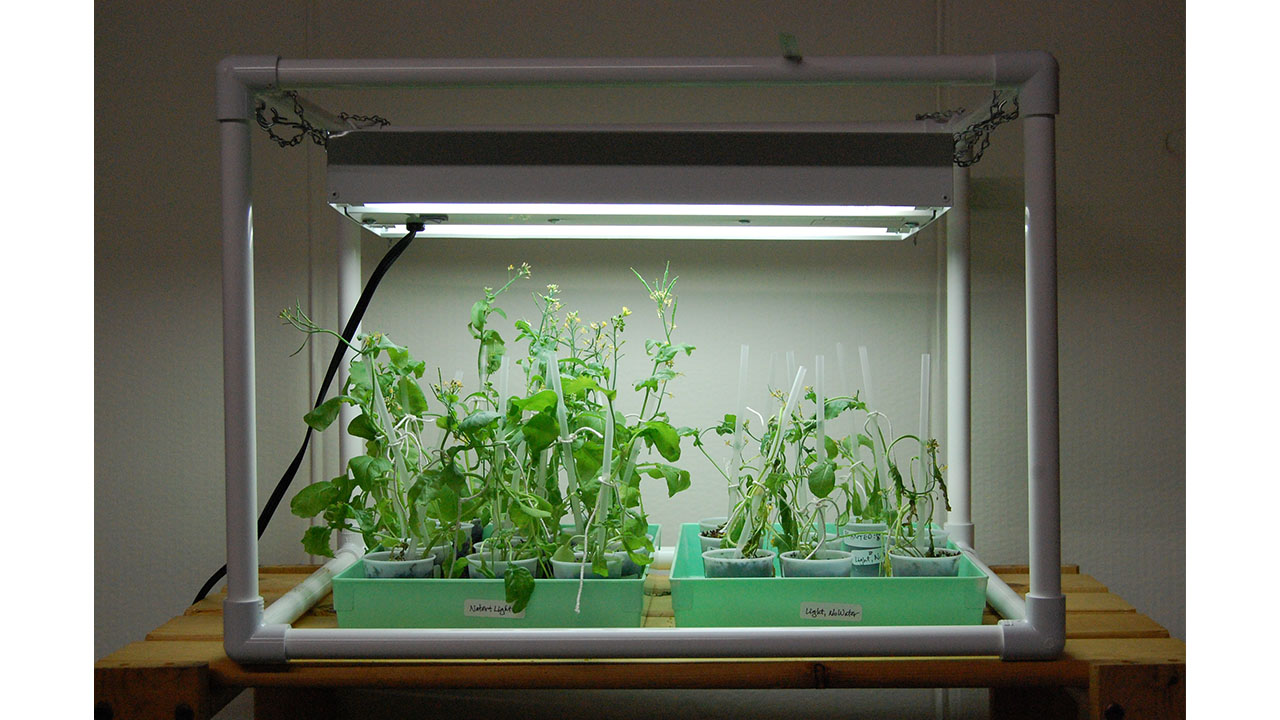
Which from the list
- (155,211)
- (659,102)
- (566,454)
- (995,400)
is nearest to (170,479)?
(155,211)

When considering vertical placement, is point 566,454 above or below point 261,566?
above

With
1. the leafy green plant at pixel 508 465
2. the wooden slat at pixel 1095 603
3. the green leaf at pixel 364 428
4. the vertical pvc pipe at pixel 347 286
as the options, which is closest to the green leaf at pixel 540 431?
the leafy green plant at pixel 508 465

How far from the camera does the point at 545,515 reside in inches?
42.1

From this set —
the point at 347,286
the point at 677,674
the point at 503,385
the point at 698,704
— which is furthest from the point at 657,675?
the point at 347,286

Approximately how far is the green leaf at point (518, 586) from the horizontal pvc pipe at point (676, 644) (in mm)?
34

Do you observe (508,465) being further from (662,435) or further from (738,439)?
(738,439)

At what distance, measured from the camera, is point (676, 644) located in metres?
1.01

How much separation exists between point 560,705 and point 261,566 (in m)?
0.58

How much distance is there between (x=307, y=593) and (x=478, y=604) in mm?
290

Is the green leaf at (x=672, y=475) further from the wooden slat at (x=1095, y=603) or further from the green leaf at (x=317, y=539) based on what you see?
the wooden slat at (x=1095, y=603)

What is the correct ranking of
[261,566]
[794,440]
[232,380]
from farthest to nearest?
[261,566] < [794,440] < [232,380]

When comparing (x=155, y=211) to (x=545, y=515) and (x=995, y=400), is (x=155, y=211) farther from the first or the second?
(x=995, y=400)

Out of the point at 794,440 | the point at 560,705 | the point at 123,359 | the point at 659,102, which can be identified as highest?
the point at 659,102

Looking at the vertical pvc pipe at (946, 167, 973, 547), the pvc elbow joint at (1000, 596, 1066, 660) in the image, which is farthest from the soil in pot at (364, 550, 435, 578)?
the vertical pvc pipe at (946, 167, 973, 547)
